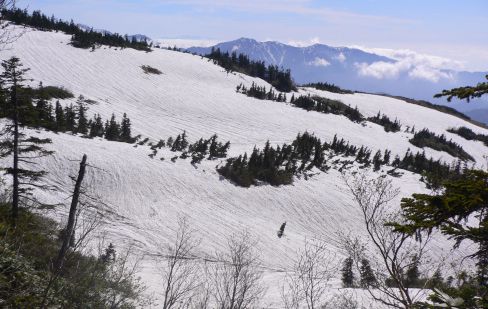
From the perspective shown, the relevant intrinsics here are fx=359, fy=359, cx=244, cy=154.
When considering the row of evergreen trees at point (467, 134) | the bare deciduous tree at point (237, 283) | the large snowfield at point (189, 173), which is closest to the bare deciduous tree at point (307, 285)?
the large snowfield at point (189, 173)

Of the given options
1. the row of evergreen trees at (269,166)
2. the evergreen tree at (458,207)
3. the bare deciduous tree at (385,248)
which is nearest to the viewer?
the evergreen tree at (458,207)

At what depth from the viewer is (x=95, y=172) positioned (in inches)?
1193

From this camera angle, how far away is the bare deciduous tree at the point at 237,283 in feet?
51.3

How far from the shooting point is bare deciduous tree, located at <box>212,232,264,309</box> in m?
15.6

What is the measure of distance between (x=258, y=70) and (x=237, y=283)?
4588 inches

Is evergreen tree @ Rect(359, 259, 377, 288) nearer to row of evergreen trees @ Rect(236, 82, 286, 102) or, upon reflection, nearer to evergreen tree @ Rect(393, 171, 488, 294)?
evergreen tree @ Rect(393, 171, 488, 294)

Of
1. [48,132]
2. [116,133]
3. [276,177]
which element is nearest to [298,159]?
[276,177]

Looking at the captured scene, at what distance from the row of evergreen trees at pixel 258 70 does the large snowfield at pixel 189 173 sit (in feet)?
105

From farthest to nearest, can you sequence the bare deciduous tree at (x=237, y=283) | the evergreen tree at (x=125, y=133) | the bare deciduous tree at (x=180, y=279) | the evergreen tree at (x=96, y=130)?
the evergreen tree at (x=125, y=133) < the evergreen tree at (x=96, y=130) < the bare deciduous tree at (x=237, y=283) < the bare deciduous tree at (x=180, y=279)

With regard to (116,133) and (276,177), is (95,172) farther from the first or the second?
(276,177)

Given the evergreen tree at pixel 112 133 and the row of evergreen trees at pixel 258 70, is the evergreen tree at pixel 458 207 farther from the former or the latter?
the row of evergreen trees at pixel 258 70

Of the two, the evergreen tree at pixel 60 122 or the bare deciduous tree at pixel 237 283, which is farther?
the evergreen tree at pixel 60 122

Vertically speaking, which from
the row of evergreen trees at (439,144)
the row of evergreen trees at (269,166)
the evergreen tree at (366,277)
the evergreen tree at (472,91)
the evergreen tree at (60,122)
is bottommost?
the row of evergreen trees at (269,166)

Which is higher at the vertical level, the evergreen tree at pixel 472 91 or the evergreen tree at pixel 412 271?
the evergreen tree at pixel 472 91
